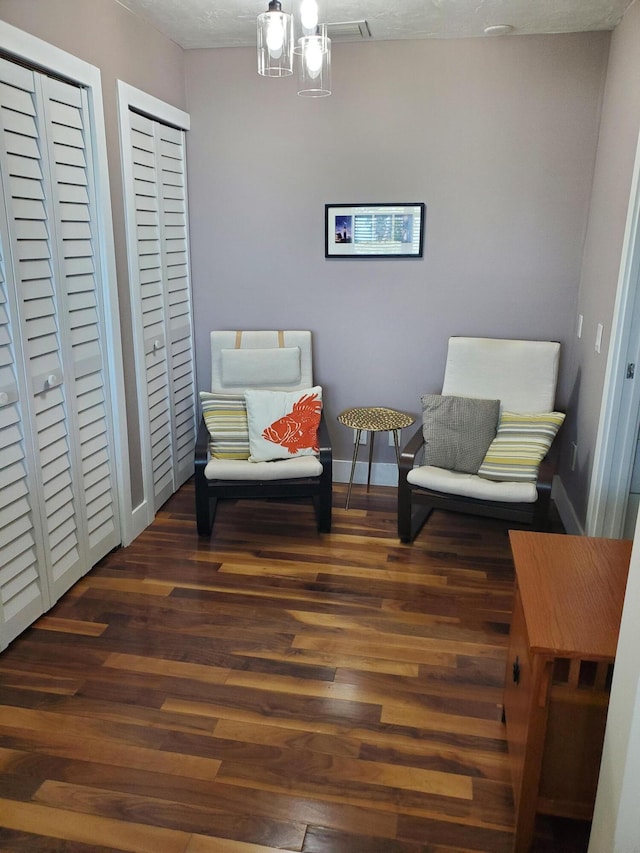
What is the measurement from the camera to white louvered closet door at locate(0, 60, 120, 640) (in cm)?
230

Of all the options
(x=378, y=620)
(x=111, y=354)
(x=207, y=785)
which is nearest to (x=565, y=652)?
(x=207, y=785)

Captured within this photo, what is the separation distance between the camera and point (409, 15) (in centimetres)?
308

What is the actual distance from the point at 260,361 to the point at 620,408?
1.95m

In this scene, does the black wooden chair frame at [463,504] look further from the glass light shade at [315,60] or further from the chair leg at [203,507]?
the glass light shade at [315,60]

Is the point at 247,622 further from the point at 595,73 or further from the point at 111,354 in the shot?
the point at 595,73

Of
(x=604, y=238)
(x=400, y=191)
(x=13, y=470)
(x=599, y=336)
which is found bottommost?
(x=13, y=470)

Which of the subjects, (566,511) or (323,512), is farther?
(566,511)

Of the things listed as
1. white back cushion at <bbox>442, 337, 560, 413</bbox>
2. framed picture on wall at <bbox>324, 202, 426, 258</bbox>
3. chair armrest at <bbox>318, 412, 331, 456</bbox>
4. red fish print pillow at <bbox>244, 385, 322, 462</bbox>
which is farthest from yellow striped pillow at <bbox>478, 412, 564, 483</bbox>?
framed picture on wall at <bbox>324, 202, 426, 258</bbox>

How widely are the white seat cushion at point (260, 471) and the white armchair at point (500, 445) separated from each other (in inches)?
18.8

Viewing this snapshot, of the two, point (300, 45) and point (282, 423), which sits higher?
point (300, 45)

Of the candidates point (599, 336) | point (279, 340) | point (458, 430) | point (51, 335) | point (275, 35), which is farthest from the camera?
point (279, 340)

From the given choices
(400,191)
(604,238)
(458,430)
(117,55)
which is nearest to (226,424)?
(458,430)

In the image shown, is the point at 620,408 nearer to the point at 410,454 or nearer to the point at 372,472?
the point at 410,454

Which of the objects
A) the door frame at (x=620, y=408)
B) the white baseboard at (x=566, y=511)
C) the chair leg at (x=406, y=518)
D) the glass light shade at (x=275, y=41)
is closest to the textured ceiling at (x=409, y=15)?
the glass light shade at (x=275, y=41)
